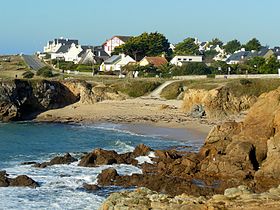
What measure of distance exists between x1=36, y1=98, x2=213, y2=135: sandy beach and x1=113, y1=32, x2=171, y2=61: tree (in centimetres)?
3240

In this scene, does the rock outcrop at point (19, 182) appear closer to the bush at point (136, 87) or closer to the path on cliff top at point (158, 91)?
the path on cliff top at point (158, 91)

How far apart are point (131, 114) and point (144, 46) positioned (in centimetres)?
4000

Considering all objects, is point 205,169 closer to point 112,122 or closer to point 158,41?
point 112,122

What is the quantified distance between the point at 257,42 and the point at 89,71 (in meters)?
49.5

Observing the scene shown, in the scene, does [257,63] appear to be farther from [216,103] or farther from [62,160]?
[62,160]

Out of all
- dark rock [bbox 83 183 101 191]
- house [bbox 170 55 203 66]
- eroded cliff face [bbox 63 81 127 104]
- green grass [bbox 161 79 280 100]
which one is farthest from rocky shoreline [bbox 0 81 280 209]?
house [bbox 170 55 203 66]

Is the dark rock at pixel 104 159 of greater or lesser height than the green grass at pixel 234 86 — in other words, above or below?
below

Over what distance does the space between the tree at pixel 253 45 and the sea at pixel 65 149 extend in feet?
221

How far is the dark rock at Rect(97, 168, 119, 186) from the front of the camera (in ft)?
85.9

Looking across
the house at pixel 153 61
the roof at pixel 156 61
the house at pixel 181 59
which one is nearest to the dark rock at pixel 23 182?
the house at pixel 153 61

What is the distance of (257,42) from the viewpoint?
112 m

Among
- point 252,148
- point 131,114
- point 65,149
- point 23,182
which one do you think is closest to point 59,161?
point 23,182

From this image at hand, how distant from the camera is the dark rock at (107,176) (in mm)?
26172

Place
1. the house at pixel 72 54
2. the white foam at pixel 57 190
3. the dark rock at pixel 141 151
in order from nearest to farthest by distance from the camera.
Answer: the white foam at pixel 57 190 < the dark rock at pixel 141 151 < the house at pixel 72 54
